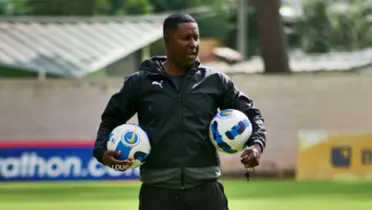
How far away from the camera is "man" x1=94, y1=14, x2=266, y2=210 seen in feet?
25.0

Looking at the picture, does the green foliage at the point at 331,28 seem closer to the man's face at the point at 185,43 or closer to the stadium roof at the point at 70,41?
the stadium roof at the point at 70,41

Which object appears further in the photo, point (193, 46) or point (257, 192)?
point (257, 192)

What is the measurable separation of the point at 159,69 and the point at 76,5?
5182 cm

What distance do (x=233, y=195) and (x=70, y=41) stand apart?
821 inches

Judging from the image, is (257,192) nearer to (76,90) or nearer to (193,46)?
(76,90)

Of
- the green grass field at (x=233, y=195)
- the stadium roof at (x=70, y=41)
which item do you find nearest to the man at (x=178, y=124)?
the green grass field at (x=233, y=195)

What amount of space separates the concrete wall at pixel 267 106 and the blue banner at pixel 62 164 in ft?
10.4

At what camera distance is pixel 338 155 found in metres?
26.2

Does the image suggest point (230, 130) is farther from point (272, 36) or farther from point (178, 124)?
point (272, 36)

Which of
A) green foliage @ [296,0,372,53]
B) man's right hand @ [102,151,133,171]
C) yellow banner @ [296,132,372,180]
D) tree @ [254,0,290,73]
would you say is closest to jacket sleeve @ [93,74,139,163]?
man's right hand @ [102,151,133,171]

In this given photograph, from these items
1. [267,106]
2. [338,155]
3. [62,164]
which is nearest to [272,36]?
[267,106]

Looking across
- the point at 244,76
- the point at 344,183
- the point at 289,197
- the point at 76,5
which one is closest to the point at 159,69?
the point at 289,197

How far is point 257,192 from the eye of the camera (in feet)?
73.4

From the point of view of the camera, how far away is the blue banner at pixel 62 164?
83.3 feet
